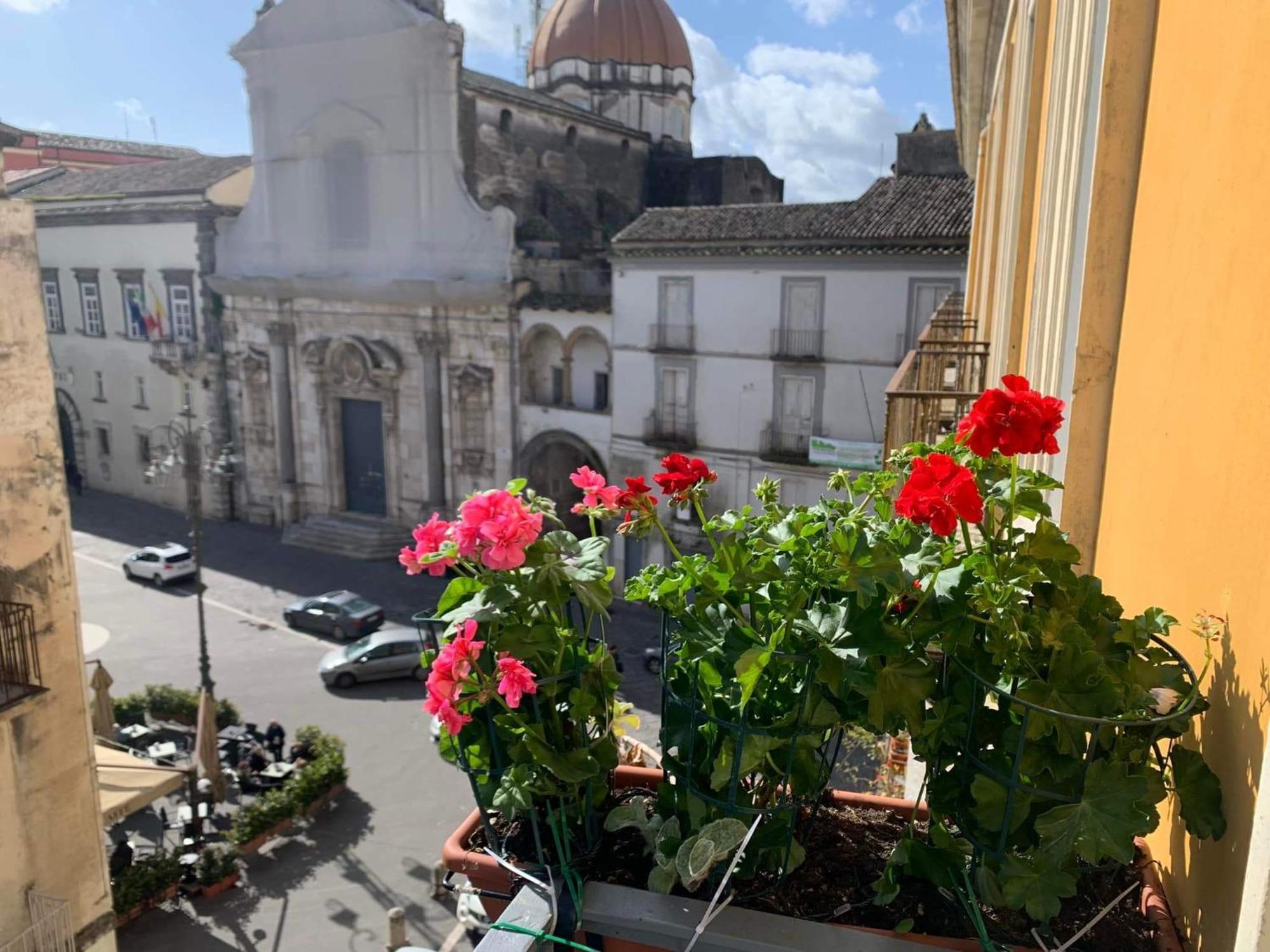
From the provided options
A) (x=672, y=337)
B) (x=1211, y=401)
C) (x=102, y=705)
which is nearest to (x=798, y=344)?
(x=672, y=337)

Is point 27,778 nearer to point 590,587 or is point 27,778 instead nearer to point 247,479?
point 590,587

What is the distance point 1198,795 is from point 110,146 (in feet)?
173

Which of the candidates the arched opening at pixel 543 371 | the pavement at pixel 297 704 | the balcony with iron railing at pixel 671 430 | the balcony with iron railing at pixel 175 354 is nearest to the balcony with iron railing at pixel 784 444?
the balcony with iron railing at pixel 671 430

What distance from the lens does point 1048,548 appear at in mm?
1989

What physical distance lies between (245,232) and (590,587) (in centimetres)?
2840

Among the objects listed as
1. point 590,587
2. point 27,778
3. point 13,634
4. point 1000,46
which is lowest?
point 27,778

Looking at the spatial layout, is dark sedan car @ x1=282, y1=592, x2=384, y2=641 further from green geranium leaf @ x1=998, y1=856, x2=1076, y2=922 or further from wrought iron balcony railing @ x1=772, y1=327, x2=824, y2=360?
green geranium leaf @ x1=998, y1=856, x2=1076, y2=922

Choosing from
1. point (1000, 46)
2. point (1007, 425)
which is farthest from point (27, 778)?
point (1000, 46)

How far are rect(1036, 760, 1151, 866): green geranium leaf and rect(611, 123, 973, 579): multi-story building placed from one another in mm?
16483

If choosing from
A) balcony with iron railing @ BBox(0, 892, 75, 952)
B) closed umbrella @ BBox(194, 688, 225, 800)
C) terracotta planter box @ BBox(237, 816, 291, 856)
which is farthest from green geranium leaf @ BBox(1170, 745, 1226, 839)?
closed umbrella @ BBox(194, 688, 225, 800)

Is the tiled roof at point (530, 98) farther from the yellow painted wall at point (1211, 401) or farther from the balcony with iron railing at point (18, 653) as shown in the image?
A: the yellow painted wall at point (1211, 401)

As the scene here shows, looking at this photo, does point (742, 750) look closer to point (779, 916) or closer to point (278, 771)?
point (779, 916)

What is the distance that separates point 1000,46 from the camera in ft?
29.1

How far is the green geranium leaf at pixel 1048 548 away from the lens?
1.99 m
